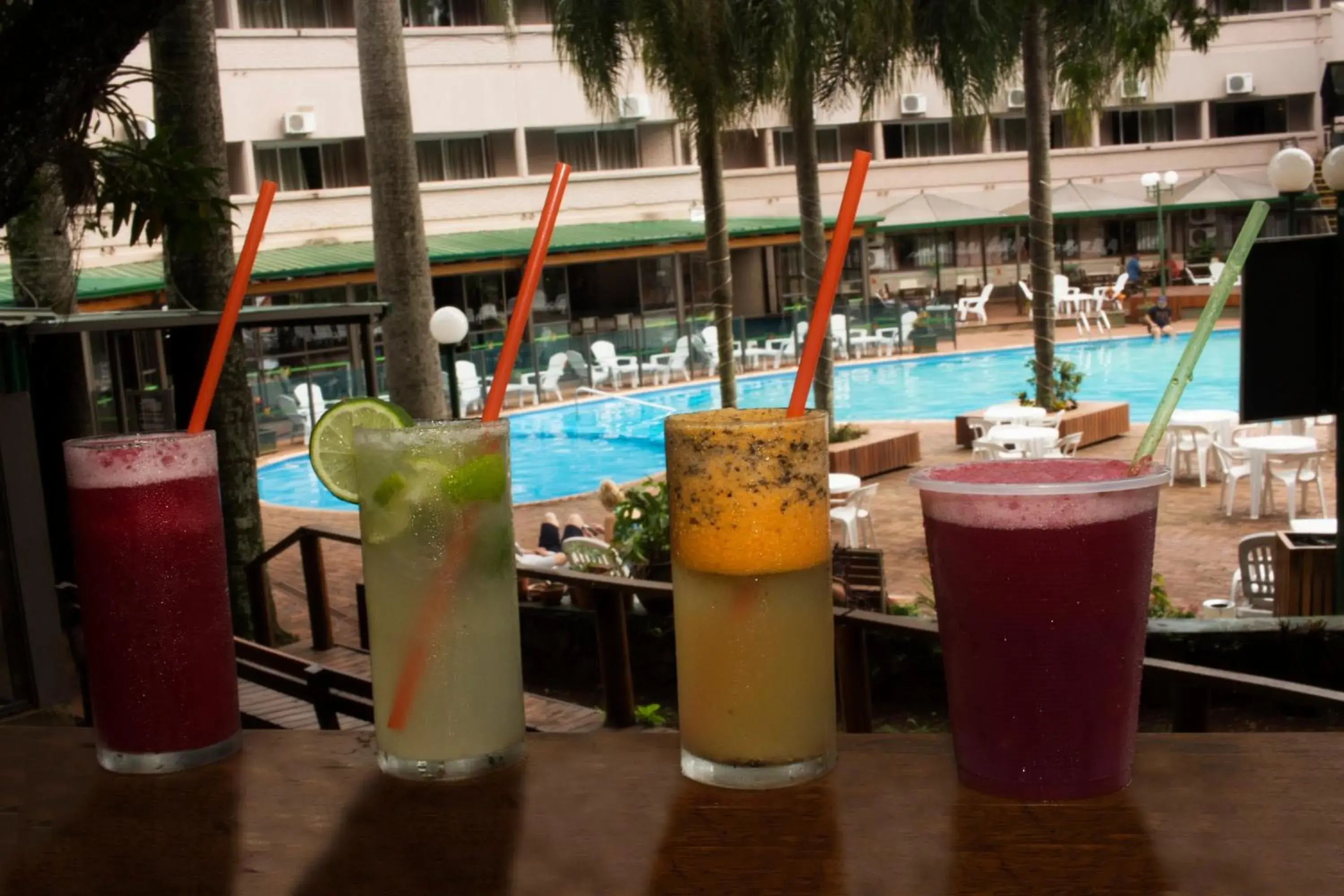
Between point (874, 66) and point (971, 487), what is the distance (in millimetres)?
16299

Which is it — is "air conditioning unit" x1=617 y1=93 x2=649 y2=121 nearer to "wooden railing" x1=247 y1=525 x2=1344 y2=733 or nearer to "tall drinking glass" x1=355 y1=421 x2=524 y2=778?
"wooden railing" x1=247 y1=525 x2=1344 y2=733

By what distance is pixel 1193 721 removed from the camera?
3549mm

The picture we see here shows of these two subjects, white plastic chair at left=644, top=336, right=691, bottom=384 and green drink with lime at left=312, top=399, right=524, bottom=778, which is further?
white plastic chair at left=644, top=336, right=691, bottom=384

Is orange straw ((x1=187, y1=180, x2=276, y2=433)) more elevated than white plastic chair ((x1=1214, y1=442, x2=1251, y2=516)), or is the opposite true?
orange straw ((x1=187, y1=180, x2=276, y2=433))

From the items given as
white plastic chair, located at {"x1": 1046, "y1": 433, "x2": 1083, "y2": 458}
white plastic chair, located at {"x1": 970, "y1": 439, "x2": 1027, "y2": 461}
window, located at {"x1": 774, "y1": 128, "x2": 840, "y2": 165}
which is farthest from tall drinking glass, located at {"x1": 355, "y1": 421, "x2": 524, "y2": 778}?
window, located at {"x1": 774, "y1": 128, "x2": 840, "y2": 165}

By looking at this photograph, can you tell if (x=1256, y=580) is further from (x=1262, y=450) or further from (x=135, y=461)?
(x=135, y=461)

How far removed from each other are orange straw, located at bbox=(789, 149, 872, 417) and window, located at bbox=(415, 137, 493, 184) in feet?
97.9

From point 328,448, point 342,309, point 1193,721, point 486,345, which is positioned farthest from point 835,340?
point 328,448

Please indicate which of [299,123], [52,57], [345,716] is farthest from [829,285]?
[299,123]

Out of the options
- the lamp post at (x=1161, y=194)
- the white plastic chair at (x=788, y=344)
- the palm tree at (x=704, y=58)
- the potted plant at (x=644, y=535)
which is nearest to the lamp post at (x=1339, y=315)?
the potted plant at (x=644, y=535)

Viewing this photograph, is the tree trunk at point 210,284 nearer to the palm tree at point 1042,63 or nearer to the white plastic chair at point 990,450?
the white plastic chair at point 990,450

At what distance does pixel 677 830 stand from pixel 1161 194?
1414 inches

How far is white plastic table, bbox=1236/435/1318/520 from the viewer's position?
11.4m

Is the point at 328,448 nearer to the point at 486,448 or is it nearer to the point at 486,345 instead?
the point at 486,448
